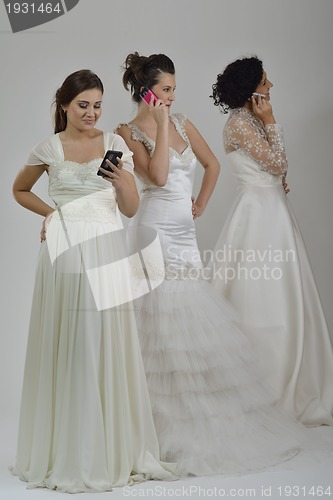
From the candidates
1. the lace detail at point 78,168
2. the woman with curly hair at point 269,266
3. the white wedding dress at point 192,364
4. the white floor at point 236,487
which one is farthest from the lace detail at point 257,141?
the white floor at point 236,487

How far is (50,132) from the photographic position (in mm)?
4848

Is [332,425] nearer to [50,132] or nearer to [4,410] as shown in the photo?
[4,410]

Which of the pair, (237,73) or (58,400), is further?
(237,73)

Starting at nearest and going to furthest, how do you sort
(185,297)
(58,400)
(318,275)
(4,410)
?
(58,400) < (185,297) < (4,410) < (318,275)

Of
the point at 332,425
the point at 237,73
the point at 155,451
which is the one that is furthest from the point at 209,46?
the point at 155,451

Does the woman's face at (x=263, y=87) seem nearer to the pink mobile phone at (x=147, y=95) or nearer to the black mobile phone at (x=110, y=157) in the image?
the pink mobile phone at (x=147, y=95)

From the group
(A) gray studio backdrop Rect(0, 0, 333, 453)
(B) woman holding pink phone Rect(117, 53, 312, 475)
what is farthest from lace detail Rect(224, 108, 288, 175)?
(A) gray studio backdrop Rect(0, 0, 333, 453)

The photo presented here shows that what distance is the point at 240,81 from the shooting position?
423cm

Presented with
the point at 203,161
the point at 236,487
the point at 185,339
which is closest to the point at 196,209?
the point at 203,161

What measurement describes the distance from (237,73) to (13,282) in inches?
70.4

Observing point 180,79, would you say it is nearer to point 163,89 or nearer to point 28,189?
point 163,89

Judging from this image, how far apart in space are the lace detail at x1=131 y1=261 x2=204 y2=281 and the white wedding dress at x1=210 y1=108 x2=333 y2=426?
57cm

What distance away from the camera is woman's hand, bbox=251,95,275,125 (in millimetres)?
4227

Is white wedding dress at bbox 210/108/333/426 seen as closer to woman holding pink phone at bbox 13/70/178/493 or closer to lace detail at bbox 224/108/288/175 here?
lace detail at bbox 224/108/288/175
